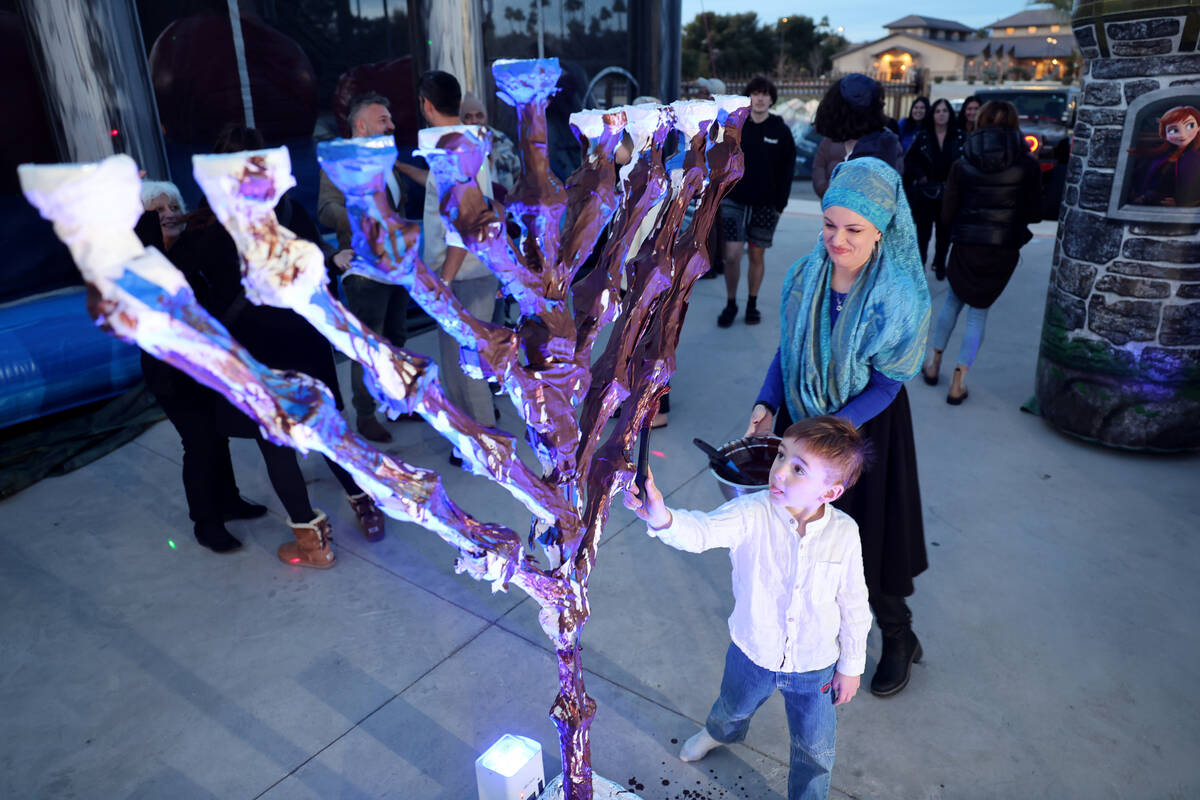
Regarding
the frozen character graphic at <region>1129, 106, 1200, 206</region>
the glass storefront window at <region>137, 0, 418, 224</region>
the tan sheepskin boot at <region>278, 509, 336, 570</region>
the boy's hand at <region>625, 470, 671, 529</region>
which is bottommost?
the tan sheepskin boot at <region>278, 509, 336, 570</region>

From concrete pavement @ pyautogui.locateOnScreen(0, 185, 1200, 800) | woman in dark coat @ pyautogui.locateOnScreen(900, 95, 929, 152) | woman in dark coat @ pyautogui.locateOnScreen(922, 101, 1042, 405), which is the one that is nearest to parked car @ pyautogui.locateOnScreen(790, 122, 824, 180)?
woman in dark coat @ pyautogui.locateOnScreen(900, 95, 929, 152)

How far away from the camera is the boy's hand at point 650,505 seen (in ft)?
6.06

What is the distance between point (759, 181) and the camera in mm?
5668

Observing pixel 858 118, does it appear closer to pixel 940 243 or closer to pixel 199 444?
pixel 940 243

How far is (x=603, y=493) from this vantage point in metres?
1.85

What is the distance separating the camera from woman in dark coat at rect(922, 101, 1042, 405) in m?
4.44

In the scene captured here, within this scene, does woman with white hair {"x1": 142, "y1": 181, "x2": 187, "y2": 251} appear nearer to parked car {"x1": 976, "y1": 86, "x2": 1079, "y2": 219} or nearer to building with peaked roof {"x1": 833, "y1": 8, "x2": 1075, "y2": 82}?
parked car {"x1": 976, "y1": 86, "x2": 1079, "y2": 219}

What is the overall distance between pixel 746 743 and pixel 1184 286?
3.18 meters

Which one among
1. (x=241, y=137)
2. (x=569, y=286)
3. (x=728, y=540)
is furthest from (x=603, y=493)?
(x=241, y=137)

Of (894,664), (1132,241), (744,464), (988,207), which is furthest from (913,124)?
(744,464)

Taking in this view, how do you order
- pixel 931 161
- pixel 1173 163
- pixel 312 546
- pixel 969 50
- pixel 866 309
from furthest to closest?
1. pixel 969 50
2. pixel 931 161
3. pixel 1173 163
4. pixel 312 546
5. pixel 866 309

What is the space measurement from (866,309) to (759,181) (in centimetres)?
368

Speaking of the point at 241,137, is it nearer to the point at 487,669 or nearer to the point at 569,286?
the point at 569,286

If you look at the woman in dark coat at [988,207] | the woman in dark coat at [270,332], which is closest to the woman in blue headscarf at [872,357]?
the woman in dark coat at [270,332]
